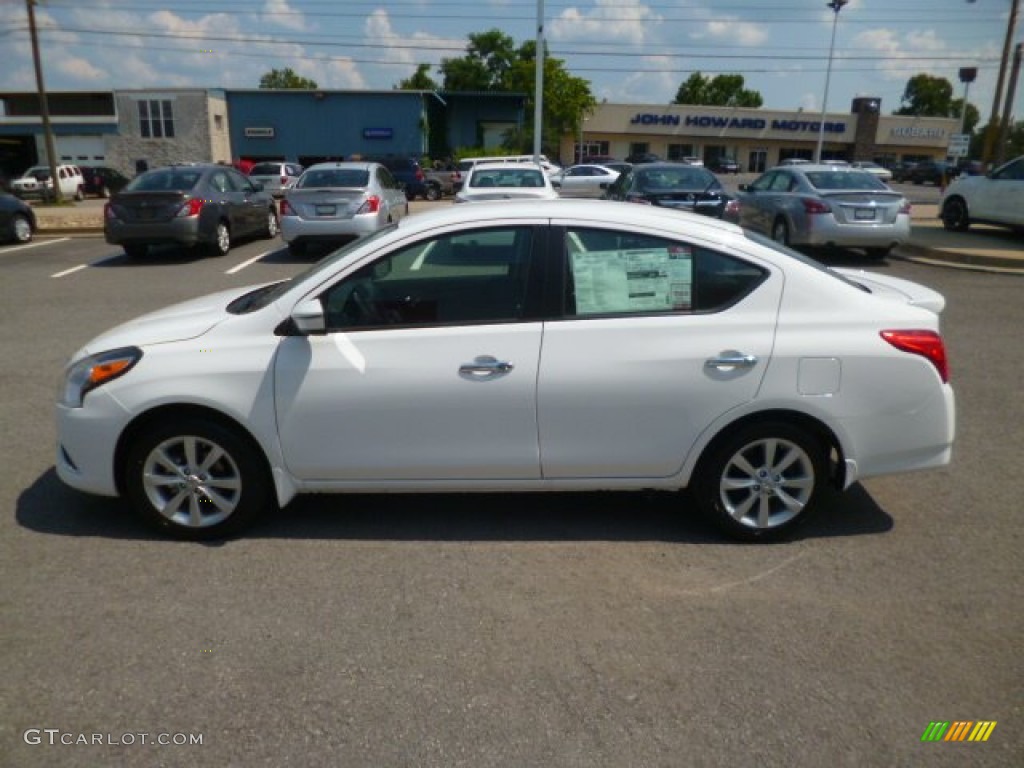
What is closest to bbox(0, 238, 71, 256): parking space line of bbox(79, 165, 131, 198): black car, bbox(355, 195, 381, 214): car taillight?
bbox(355, 195, 381, 214): car taillight

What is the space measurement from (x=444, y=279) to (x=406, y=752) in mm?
2286

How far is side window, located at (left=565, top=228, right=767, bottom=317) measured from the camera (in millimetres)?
4023

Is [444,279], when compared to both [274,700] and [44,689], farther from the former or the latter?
[44,689]

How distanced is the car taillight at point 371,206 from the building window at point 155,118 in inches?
1706

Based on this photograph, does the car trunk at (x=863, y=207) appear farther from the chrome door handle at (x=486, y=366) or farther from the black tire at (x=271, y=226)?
the chrome door handle at (x=486, y=366)

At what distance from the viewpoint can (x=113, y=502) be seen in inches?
181

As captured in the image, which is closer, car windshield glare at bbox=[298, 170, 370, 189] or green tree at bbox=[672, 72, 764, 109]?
car windshield glare at bbox=[298, 170, 370, 189]

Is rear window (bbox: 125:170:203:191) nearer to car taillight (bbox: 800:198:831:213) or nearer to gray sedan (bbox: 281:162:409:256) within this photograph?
gray sedan (bbox: 281:162:409:256)

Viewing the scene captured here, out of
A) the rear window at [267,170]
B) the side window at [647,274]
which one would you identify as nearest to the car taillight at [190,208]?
the side window at [647,274]

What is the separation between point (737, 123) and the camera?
3135 inches

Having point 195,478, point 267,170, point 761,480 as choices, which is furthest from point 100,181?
point 761,480

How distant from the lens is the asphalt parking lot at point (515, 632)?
2.77 m

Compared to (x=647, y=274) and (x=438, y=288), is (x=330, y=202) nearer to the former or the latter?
(x=438, y=288)

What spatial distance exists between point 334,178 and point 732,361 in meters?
11.9
